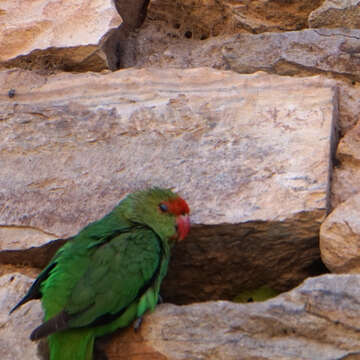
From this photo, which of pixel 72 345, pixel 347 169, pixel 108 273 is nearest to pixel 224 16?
pixel 347 169

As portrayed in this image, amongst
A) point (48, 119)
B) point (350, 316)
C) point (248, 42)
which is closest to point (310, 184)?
point (350, 316)

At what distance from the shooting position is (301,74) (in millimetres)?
3191

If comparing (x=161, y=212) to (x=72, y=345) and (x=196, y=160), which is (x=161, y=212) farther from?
(x=72, y=345)

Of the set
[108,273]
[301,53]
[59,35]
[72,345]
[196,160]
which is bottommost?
[72,345]

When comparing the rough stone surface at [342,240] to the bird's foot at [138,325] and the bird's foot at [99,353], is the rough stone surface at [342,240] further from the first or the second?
the bird's foot at [99,353]

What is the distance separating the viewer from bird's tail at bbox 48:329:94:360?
2.36 m

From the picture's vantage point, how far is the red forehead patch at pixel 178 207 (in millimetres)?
2680

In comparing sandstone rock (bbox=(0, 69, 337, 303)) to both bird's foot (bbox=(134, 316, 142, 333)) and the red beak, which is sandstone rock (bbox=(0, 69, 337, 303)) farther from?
bird's foot (bbox=(134, 316, 142, 333))

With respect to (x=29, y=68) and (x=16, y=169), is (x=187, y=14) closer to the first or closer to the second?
(x=29, y=68)

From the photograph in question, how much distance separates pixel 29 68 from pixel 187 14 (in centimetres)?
81

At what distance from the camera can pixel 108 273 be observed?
246 cm

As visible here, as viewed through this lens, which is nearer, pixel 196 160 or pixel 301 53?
pixel 196 160

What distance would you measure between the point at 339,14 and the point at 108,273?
1.63 m

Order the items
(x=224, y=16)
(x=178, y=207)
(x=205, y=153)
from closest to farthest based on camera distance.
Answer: (x=178, y=207), (x=205, y=153), (x=224, y=16)
